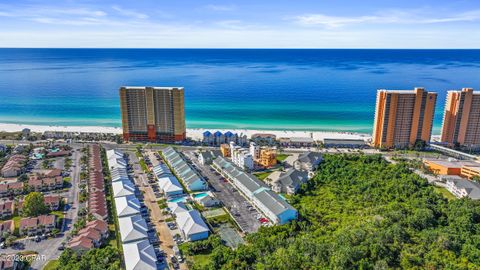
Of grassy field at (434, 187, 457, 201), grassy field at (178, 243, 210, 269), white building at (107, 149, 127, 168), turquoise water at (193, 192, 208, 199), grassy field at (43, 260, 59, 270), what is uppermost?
white building at (107, 149, 127, 168)

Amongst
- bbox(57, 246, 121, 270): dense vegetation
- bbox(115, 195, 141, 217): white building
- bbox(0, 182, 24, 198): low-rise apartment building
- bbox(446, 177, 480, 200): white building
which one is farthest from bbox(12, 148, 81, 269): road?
bbox(446, 177, 480, 200): white building

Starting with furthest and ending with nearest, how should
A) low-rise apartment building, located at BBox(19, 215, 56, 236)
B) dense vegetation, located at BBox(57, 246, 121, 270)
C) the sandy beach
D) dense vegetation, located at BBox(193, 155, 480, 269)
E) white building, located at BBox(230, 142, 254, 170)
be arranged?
the sandy beach → white building, located at BBox(230, 142, 254, 170) → low-rise apartment building, located at BBox(19, 215, 56, 236) → dense vegetation, located at BBox(193, 155, 480, 269) → dense vegetation, located at BBox(57, 246, 121, 270)

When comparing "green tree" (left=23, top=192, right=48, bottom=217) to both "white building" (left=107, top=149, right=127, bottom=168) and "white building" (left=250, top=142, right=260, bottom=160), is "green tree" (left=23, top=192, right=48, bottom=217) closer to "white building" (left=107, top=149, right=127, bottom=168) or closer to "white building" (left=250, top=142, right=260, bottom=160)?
"white building" (left=107, top=149, right=127, bottom=168)

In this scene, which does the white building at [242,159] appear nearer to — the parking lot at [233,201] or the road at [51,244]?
the parking lot at [233,201]

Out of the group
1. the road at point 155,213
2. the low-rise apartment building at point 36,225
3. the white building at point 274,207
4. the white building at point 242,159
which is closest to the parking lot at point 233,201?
the white building at point 274,207

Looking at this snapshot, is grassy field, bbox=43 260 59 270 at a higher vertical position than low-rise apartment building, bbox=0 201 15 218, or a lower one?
lower
